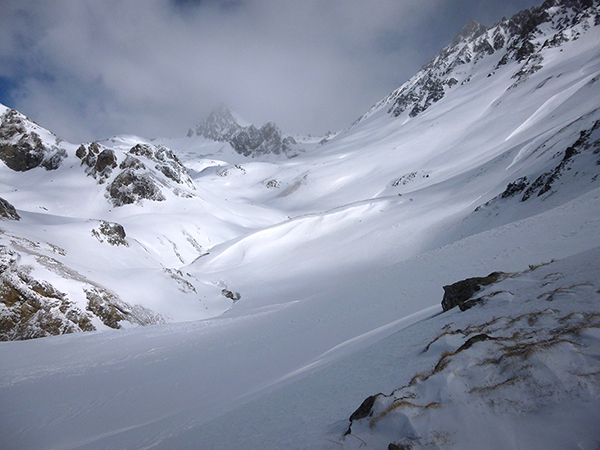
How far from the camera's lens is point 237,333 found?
438 inches

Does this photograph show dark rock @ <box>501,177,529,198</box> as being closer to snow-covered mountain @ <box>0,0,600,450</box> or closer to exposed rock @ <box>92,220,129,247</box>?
snow-covered mountain @ <box>0,0,600,450</box>

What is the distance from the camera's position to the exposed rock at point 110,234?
2426cm

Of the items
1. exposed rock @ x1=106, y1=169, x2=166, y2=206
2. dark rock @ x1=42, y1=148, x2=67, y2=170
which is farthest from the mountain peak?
dark rock @ x1=42, y1=148, x2=67, y2=170

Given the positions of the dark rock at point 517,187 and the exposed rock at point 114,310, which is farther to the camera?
the dark rock at point 517,187

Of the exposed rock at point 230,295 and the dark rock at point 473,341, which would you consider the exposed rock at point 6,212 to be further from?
the dark rock at point 473,341

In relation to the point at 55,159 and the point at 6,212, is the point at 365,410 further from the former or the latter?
the point at 55,159

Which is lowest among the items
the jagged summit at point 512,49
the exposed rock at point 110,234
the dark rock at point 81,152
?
the exposed rock at point 110,234

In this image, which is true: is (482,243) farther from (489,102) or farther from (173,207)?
(489,102)

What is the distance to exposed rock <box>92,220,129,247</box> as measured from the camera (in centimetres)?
2426

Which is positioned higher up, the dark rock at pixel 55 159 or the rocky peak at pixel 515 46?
the rocky peak at pixel 515 46

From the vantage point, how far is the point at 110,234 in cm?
2519

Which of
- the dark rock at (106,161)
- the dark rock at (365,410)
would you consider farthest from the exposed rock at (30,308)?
the dark rock at (106,161)

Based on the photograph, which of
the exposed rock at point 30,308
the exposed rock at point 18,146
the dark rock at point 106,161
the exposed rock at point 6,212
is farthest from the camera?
the exposed rock at point 18,146

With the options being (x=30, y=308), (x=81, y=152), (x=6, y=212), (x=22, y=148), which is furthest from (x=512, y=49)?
(x=22, y=148)
